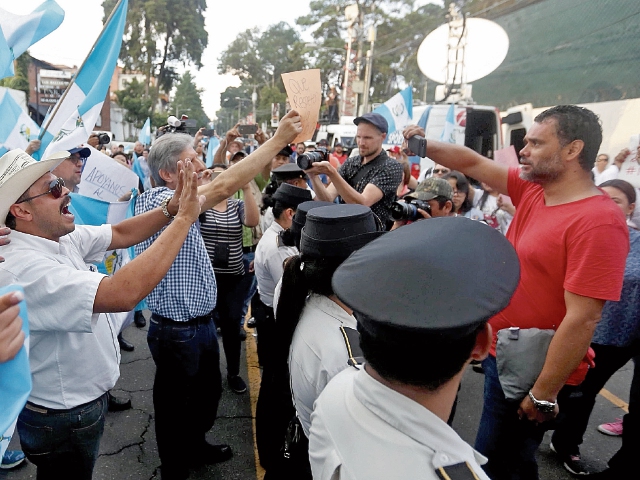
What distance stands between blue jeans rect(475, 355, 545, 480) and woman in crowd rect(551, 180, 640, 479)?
0.82 meters

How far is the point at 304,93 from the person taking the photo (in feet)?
7.32

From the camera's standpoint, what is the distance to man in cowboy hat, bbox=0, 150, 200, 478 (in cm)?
145

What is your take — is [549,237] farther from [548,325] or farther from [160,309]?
[160,309]

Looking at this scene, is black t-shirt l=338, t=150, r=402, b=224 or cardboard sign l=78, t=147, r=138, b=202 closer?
black t-shirt l=338, t=150, r=402, b=224

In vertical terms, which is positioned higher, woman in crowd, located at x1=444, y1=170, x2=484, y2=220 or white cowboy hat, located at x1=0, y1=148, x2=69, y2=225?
white cowboy hat, located at x1=0, y1=148, x2=69, y2=225

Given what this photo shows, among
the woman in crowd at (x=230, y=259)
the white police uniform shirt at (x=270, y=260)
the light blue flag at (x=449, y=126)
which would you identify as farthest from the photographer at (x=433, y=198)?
the light blue flag at (x=449, y=126)

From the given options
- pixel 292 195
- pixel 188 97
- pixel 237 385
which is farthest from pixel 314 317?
pixel 188 97

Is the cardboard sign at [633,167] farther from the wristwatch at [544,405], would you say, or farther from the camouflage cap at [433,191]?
the wristwatch at [544,405]

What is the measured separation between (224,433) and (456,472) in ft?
8.89

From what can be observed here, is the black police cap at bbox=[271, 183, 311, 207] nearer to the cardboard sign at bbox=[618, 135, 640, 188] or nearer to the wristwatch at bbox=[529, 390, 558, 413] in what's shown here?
the wristwatch at bbox=[529, 390, 558, 413]

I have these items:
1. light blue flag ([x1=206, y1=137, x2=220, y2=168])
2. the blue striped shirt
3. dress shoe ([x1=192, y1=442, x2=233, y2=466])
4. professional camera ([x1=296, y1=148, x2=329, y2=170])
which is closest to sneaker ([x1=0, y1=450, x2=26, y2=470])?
dress shoe ([x1=192, y1=442, x2=233, y2=466])

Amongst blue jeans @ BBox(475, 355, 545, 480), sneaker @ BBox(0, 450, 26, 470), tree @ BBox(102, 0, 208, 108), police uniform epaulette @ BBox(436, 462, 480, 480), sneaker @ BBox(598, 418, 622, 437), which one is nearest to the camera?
police uniform epaulette @ BBox(436, 462, 480, 480)

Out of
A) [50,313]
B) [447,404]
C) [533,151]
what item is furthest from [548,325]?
[50,313]

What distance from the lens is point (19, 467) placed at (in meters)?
2.68
